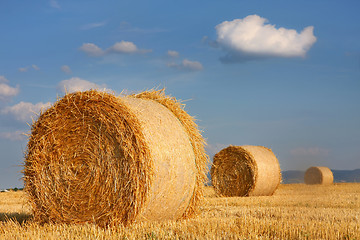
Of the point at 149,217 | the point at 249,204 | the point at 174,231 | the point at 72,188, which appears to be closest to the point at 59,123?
the point at 72,188

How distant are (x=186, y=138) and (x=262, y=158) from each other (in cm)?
749

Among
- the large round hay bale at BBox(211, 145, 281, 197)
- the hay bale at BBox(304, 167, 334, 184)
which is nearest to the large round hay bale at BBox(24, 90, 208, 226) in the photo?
the large round hay bale at BBox(211, 145, 281, 197)

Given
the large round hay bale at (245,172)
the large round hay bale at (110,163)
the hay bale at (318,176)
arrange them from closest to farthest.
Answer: the large round hay bale at (110,163) → the large round hay bale at (245,172) → the hay bale at (318,176)

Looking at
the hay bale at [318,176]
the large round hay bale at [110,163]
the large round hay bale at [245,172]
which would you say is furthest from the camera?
the hay bale at [318,176]

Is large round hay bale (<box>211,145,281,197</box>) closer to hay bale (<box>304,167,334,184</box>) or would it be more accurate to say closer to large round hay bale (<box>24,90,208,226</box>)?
large round hay bale (<box>24,90,208,226</box>)

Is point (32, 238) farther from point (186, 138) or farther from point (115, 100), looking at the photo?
point (186, 138)

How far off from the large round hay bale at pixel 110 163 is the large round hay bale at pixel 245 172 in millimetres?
6613

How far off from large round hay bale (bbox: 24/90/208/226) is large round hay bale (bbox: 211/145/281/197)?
6.61 metres

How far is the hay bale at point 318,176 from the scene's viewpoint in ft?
81.9

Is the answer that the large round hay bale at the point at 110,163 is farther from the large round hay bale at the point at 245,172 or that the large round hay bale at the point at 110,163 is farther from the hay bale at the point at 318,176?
the hay bale at the point at 318,176

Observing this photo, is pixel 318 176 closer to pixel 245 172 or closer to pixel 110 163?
pixel 245 172

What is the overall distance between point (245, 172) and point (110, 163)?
824 cm

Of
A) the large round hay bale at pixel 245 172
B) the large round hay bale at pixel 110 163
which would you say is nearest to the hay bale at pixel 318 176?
the large round hay bale at pixel 245 172

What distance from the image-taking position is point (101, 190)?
6.54m
